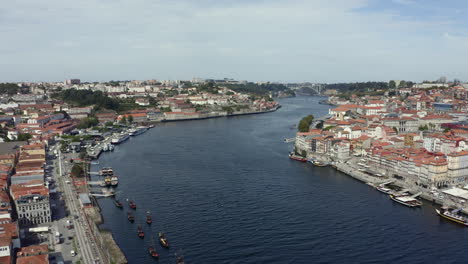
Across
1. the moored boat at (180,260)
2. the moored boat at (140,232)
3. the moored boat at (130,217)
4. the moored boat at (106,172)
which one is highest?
the moored boat at (106,172)

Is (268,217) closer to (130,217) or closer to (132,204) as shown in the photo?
(130,217)

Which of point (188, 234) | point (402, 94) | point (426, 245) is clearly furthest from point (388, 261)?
point (402, 94)

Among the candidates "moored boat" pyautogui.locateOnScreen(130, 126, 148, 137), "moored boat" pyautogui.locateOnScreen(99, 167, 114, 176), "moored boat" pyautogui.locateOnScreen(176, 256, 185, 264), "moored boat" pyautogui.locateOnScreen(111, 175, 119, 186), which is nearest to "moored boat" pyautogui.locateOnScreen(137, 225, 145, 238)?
"moored boat" pyautogui.locateOnScreen(176, 256, 185, 264)

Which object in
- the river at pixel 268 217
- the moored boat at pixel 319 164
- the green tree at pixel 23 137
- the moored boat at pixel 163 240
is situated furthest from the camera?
the green tree at pixel 23 137

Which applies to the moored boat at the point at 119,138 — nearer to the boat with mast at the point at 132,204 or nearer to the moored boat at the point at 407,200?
the boat with mast at the point at 132,204

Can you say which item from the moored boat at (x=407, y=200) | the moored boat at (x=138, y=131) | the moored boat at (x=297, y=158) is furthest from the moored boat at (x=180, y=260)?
the moored boat at (x=138, y=131)

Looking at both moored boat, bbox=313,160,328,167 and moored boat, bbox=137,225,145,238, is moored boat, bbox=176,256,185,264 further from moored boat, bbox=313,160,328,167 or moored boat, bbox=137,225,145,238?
moored boat, bbox=313,160,328,167
